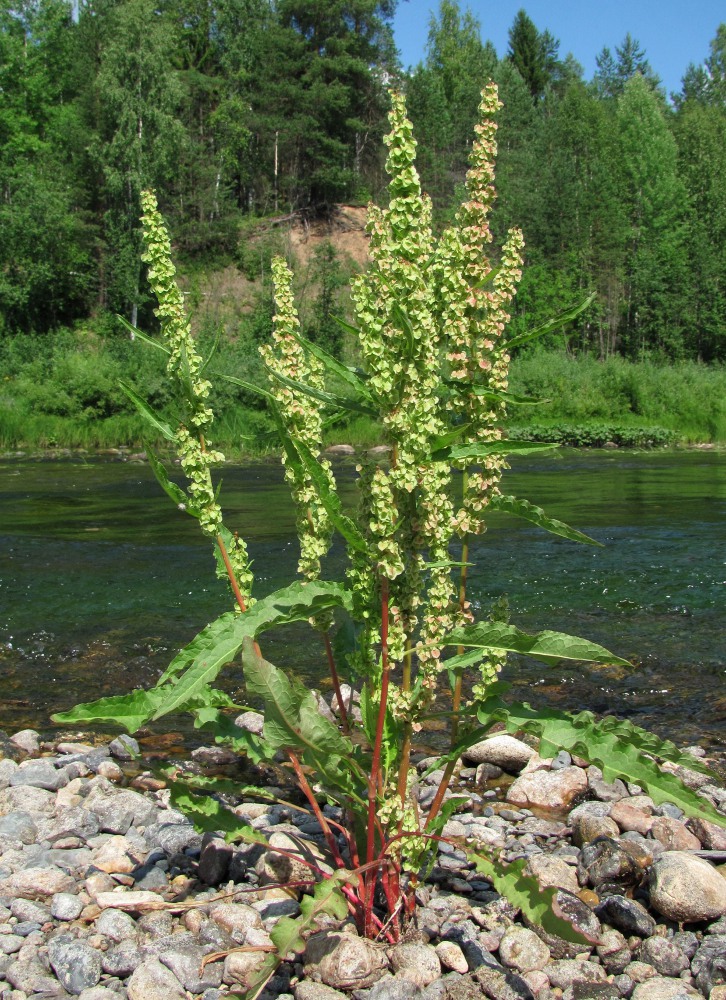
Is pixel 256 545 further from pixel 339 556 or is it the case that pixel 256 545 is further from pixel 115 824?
pixel 115 824

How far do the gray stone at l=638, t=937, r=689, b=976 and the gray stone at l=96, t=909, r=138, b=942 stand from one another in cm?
204

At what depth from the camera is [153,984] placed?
3.39m

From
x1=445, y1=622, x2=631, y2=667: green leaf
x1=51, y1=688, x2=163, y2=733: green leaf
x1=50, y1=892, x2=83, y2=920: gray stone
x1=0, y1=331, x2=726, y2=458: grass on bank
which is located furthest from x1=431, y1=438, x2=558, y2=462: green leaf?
x1=0, y1=331, x2=726, y2=458: grass on bank

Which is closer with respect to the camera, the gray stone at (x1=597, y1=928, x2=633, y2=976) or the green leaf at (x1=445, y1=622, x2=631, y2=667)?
the green leaf at (x1=445, y1=622, x2=631, y2=667)

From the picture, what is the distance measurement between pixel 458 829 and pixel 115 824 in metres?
1.83

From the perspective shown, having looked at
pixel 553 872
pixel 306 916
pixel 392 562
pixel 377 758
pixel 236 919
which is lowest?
pixel 553 872

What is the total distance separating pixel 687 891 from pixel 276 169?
67268 millimetres

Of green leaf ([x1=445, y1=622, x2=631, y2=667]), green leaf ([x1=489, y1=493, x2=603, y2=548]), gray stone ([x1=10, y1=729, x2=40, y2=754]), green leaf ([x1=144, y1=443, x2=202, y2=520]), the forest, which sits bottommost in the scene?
gray stone ([x1=10, y1=729, x2=40, y2=754])

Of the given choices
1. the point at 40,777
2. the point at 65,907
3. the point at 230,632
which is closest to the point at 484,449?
the point at 230,632

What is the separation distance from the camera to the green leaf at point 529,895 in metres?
3.08

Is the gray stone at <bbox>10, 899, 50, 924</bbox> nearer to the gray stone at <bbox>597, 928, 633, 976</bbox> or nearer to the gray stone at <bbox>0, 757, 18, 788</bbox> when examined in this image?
the gray stone at <bbox>0, 757, 18, 788</bbox>

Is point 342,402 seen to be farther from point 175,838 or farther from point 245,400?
point 245,400

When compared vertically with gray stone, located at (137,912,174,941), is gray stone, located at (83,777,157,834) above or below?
below

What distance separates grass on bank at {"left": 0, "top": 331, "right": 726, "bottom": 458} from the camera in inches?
1309
